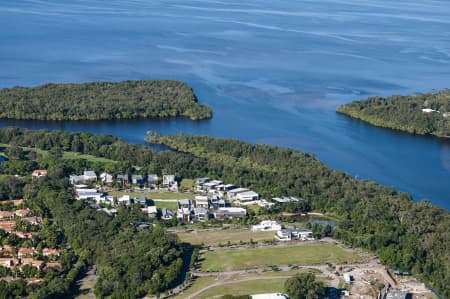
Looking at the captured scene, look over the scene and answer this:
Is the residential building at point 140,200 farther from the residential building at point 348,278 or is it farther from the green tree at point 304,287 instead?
the residential building at point 348,278

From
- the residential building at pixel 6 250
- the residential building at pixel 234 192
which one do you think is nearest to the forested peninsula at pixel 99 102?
the residential building at pixel 234 192

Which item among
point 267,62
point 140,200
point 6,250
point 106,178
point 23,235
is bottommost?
point 6,250

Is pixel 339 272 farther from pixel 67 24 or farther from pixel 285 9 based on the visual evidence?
pixel 285 9

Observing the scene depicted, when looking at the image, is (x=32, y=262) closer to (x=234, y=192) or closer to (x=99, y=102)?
(x=234, y=192)

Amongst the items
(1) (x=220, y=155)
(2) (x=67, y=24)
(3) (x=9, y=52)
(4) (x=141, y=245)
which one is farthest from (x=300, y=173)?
(2) (x=67, y=24)

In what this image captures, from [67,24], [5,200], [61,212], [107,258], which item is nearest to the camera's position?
[107,258]

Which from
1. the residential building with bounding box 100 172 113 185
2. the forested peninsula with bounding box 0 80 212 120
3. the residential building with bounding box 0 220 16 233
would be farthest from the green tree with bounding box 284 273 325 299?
the forested peninsula with bounding box 0 80 212 120

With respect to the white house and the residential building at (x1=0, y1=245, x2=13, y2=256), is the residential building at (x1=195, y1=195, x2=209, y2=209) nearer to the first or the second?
the white house

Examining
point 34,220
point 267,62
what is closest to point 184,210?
point 34,220
